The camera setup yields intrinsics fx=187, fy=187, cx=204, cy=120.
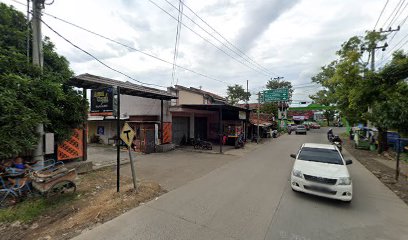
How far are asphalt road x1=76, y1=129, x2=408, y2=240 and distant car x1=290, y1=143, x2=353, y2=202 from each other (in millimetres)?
335

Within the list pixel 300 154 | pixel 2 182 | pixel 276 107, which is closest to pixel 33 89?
pixel 2 182

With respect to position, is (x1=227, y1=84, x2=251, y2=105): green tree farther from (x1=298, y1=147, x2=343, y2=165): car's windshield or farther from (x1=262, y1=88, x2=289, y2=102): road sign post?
(x1=298, y1=147, x2=343, y2=165): car's windshield

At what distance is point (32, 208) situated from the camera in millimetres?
4723

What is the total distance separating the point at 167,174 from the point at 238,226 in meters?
4.49

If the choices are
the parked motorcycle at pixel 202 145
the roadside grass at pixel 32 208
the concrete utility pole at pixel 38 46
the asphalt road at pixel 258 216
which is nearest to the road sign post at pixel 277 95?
the parked motorcycle at pixel 202 145

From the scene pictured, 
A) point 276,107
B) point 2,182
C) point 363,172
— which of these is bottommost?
point 363,172

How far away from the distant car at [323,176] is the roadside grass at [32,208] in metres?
6.61

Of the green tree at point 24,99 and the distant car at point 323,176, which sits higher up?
the green tree at point 24,99

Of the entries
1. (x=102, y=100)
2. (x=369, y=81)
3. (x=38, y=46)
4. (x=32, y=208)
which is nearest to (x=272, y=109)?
(x=369, y=81)

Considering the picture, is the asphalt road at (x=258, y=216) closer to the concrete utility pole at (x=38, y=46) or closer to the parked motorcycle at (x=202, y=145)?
the concrete utility pole at (x=38, y=46)

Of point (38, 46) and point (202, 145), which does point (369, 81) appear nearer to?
point (202, 145)

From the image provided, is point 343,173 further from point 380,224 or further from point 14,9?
point 14,9

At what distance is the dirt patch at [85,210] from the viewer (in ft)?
12.5

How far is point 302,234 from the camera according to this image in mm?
3730
